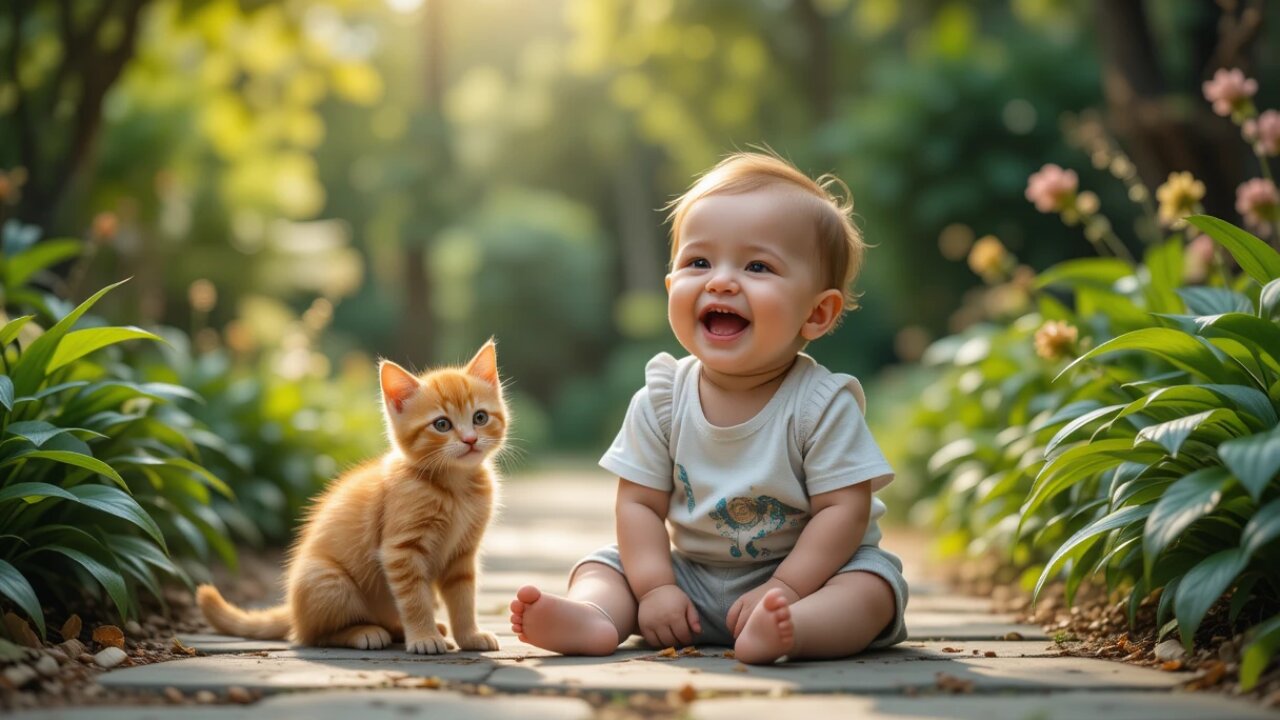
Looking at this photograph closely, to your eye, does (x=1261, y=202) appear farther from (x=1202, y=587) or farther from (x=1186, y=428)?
(x=1202, y=587)

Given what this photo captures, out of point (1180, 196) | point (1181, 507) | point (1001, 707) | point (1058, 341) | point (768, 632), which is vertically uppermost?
point (1180, 196)

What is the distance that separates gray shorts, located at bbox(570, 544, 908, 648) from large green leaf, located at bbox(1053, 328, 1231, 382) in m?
0.62

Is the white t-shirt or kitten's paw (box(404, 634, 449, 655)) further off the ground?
the white t-shirt

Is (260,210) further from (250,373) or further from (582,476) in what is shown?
(250,373)

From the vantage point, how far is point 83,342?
9.75 feet

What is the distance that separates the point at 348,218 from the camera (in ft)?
87.3

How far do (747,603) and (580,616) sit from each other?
39 centimetres

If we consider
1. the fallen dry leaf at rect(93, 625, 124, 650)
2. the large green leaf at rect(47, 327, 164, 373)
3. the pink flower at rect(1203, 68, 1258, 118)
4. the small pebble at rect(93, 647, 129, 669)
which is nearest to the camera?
the small pebble at rect(93, 647, 129, 669)

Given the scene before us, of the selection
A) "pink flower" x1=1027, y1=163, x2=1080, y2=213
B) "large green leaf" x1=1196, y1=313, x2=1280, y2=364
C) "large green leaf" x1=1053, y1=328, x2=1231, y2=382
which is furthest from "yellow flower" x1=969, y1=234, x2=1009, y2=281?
"large green leaf" x1=1196, y1=313, x2=1280, y2=364

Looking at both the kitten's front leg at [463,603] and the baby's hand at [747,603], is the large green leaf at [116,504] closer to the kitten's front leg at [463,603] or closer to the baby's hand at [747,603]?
the kitten's front leg at [463,603]

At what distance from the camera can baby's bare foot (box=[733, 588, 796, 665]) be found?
2.45m

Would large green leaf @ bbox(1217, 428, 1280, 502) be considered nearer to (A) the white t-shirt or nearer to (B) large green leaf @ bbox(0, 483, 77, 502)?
(A) the white t-shirt

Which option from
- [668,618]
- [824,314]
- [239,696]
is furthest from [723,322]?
[239,696]

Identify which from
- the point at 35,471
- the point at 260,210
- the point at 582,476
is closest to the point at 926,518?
the point at 35,471
